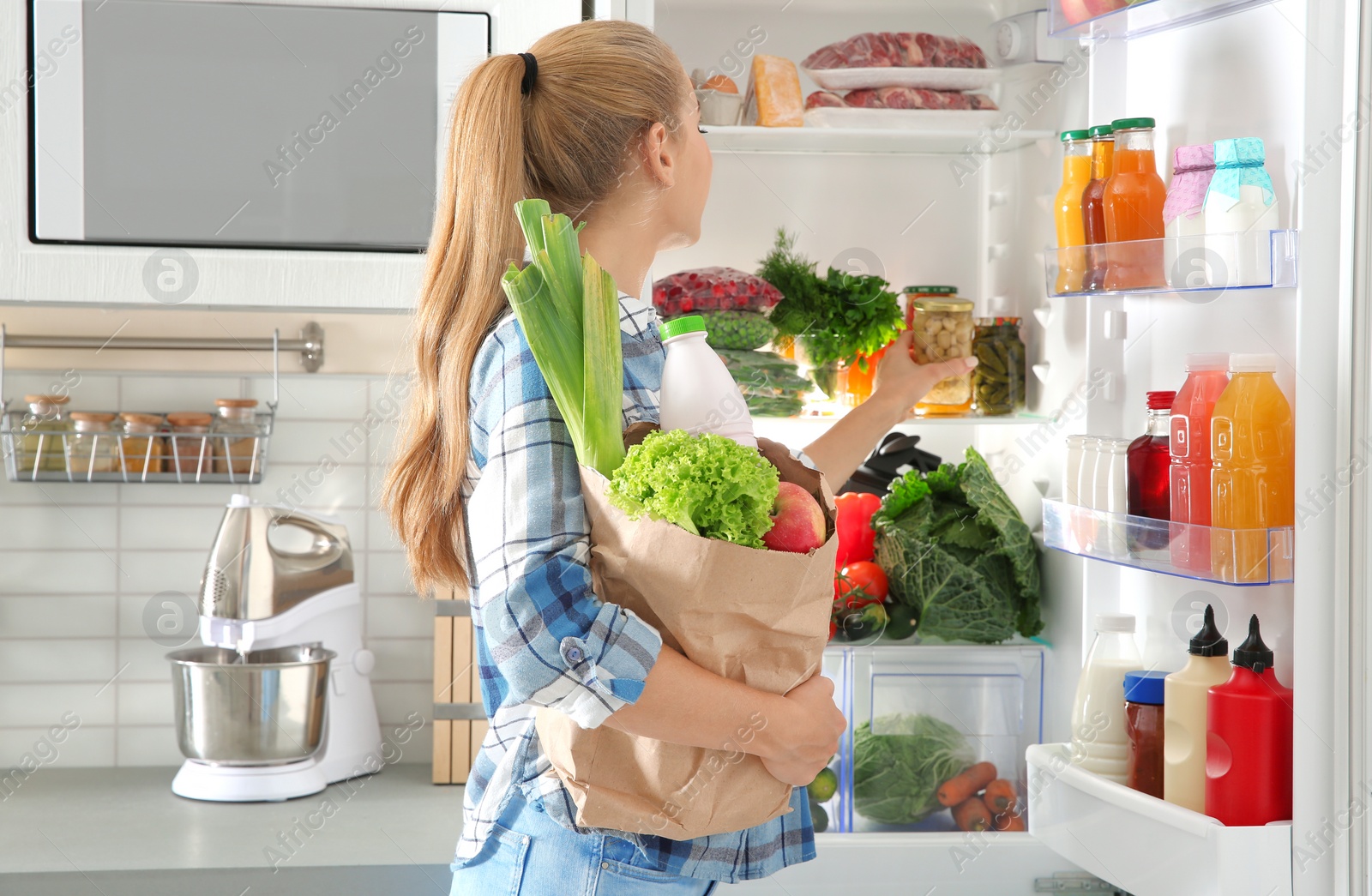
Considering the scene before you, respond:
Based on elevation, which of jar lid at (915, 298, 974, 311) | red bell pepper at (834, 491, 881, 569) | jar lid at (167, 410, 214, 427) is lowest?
red bell pepper at (834, 491, 881, 569)

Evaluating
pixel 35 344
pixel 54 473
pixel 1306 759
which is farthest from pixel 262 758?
pixel 1306 759

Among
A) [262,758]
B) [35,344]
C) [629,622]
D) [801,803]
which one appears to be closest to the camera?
[629,622]

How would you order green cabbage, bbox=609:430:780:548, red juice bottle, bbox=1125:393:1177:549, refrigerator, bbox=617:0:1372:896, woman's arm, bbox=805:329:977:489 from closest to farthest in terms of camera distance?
green cabbage, bbox=609:430:780:548 → refrigerator, bbox=617:0:1372:896 → red juice bottle, bbox=1125:393:1177:549 → woman's arm, bbox=805:329:977:489

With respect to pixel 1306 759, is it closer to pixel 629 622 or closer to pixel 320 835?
pixel 629 622

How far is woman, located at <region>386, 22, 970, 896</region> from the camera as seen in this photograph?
0.77 m

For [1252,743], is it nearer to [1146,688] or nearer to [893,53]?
[1146,688]

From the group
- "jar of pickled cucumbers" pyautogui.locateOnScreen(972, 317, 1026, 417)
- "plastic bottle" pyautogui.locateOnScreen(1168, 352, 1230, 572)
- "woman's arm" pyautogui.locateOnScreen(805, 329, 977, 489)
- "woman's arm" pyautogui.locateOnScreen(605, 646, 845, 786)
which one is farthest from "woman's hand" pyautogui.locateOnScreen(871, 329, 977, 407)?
"woman's arm" pyautogui.locateOnScreen(605, 646, 845, 786)

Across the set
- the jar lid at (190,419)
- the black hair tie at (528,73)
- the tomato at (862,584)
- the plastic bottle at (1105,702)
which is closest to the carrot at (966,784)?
the tomato at (862,584)

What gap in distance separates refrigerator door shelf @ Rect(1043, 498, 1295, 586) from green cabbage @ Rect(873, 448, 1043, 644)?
0.35 meters

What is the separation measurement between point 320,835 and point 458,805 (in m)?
0.23

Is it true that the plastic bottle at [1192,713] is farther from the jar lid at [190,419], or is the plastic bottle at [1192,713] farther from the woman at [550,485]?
the jar lid at [190,419]

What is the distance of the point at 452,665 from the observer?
192 centimetres

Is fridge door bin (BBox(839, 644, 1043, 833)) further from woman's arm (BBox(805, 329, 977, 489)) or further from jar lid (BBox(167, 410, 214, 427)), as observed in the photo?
jar lid (BBox(167, 410, 214, 427))

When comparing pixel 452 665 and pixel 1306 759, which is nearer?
pixel 1306 759
